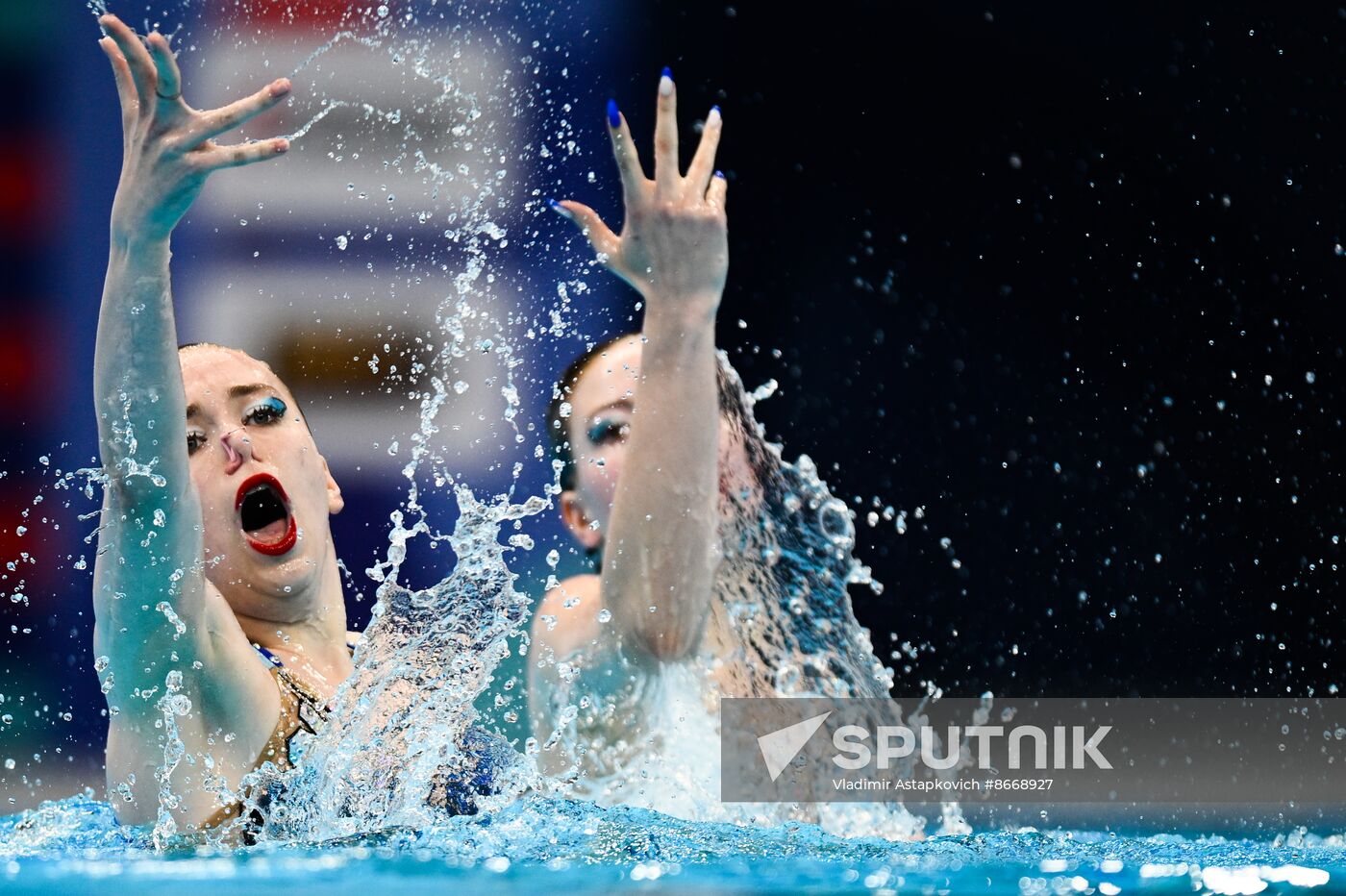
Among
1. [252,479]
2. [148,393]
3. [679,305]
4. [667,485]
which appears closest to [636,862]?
[667,485]

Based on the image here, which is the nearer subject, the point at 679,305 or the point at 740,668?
the point at 679,305

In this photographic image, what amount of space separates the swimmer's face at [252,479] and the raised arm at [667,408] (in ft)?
2.51

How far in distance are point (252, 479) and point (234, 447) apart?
6 centimetres

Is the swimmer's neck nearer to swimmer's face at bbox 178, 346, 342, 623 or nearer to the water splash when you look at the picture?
swimmer's face at bbox 178, 346, 342, 623

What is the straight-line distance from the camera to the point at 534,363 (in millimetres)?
4387

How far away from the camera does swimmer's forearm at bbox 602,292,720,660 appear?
1.68 m

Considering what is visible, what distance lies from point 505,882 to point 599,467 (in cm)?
95

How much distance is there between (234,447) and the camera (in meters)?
2.19

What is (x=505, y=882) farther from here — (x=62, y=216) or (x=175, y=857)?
(x=62, y=216)

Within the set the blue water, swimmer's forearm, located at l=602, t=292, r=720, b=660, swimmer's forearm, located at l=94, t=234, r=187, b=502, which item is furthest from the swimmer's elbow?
swimmer's forearm, located at l=94, t=234, r=187, b=502

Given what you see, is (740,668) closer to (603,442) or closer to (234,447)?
(603,442)

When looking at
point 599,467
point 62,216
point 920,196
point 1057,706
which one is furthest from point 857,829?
point 62,216

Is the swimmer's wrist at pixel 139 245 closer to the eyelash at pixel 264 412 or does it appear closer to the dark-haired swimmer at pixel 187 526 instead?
the dark-haired swimmer at pixel 187 526

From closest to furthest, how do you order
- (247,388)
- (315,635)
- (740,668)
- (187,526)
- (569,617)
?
1. (187,526)
2. (569,617)
3. (740,668)
4. (247,388)
5. (315,635)
